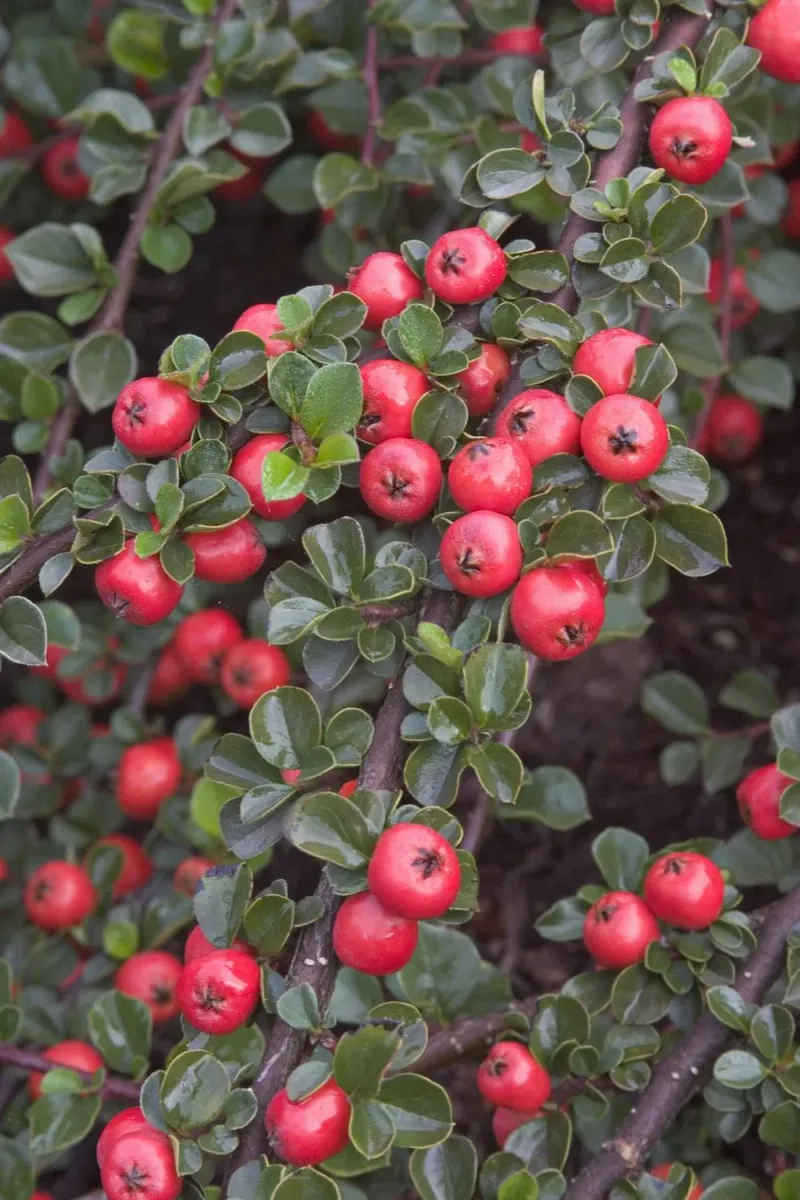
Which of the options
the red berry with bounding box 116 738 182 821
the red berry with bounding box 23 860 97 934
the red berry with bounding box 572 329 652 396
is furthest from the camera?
the red berry with bounding box 116 738 182 821

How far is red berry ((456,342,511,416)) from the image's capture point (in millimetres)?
1476

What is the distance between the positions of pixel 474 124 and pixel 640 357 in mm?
1131

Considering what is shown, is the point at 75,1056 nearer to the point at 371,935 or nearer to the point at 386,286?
the point at 371,935

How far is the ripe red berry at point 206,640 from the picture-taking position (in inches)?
94.9

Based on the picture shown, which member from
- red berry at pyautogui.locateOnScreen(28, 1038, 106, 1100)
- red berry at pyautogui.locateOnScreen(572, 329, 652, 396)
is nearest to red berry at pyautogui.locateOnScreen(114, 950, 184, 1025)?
red berry at pyautogui.locateOnScreen(28, 1038, 106, 1100)

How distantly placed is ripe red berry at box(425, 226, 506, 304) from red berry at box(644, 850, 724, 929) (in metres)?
0.89

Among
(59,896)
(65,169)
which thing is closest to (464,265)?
(59,896)

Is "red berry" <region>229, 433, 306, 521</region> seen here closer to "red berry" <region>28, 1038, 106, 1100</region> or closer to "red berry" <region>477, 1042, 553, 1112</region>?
"red berry" <region>477, 1042, 553, 1112</region>

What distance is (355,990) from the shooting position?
1.87 metres

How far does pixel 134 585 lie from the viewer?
1.36m

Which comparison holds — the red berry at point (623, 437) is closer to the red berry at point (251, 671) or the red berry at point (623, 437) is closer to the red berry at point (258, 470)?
the red berry at point (258, 470)

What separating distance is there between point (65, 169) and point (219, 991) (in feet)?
7.50

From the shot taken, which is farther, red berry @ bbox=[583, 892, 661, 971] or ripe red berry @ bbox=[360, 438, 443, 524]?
red berry @ bbox=[583, 892, 661, 971]

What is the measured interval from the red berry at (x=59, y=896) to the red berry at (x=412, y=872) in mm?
1153
